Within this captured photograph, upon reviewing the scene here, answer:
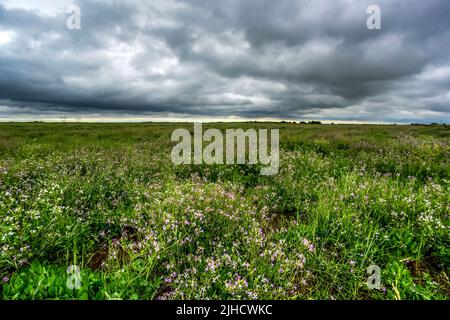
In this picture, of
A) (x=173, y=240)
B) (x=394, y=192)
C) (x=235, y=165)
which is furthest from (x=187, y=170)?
(x=394, y=192)

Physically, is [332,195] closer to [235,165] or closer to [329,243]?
→ [329,243]

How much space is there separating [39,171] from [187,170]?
3.89m

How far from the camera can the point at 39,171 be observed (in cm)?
573

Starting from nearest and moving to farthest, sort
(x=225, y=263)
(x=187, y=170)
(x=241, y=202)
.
A: (x=225, y=263)
(x=241, y=202)
(x=187, y=170)

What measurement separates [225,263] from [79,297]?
165 cm

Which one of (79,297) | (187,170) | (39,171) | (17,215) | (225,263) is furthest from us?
(187,170)

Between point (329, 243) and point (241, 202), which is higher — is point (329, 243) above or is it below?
below

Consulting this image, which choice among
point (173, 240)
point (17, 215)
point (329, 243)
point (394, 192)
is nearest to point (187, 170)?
point (173, 240)

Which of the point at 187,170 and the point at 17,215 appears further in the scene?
the point at 187,170

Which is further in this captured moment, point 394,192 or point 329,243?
point 394,192
